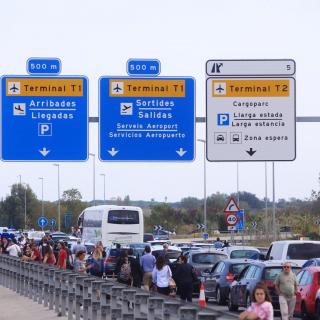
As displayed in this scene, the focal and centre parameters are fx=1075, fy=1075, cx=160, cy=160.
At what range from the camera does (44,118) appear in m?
27.6

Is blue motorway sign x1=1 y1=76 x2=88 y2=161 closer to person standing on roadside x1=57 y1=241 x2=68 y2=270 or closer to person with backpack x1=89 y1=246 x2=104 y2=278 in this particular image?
person with backpack x1=89 y1=246 x2=104 y2=278

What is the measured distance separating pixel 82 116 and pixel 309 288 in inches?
290

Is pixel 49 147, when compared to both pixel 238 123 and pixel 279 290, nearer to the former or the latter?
pixel 238 123

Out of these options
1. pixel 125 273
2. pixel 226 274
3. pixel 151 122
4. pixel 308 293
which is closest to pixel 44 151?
pixel 151 122

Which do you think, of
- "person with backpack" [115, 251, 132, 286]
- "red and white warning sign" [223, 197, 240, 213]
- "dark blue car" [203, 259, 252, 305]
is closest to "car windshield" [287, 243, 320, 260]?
"dark blue car" [203, 259, 252, 305]

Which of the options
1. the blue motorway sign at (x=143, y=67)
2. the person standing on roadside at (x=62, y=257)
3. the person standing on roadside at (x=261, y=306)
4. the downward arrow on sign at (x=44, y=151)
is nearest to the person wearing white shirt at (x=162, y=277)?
the downward arrow on sign at (x=44, y=151)

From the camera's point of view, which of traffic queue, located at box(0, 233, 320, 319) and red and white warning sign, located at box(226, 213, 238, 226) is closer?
traffic queue, located at box(0, 233, 320, 319)

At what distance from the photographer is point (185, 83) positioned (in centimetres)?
2717

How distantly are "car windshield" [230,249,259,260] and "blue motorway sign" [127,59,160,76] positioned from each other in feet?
52.9

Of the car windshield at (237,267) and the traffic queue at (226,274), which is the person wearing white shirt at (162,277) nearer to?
the traffic queue at (226,274)

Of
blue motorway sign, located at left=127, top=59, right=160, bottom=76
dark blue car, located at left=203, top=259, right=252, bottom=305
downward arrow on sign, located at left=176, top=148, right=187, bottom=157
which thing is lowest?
dark blue car, located at left=203, top=259, right=252, bottom=305

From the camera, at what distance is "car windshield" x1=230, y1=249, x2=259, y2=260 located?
4172 cm

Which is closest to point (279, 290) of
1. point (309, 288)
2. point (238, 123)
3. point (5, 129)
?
point (309, 288)

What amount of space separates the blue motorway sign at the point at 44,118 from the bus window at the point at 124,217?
35997 mm
